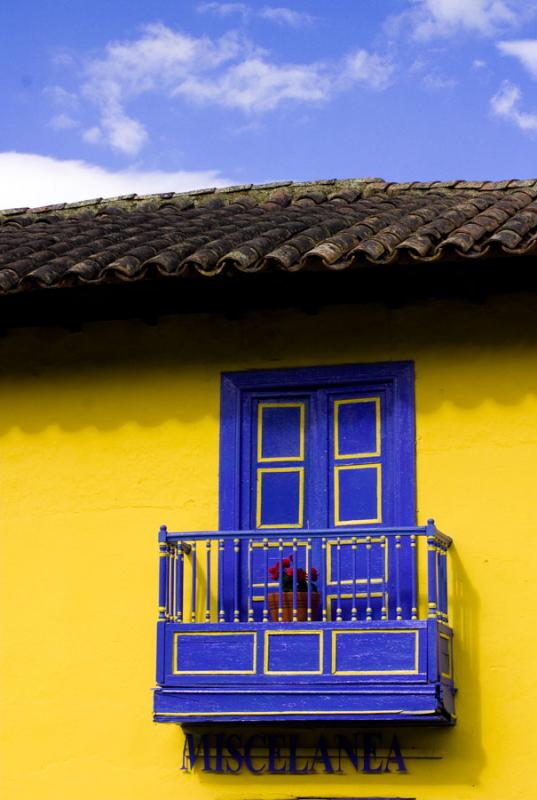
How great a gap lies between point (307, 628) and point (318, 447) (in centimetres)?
148

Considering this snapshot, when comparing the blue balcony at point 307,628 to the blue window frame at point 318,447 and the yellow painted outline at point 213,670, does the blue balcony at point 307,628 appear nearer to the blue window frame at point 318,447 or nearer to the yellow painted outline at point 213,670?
the yellow painted outline at point 213,670

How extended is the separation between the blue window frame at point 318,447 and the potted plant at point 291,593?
1.35 feet

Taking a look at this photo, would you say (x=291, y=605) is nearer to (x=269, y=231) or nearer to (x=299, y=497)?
(x=299, y=497)

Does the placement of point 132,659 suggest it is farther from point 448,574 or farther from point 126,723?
point 448,574

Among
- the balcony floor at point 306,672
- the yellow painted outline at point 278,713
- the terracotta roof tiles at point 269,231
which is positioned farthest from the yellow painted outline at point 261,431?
the yellow painted outline at point 278,713

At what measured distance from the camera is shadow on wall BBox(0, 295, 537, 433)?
41.7 feet

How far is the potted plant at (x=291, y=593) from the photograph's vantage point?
1224 cm

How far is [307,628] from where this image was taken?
39.1 ft

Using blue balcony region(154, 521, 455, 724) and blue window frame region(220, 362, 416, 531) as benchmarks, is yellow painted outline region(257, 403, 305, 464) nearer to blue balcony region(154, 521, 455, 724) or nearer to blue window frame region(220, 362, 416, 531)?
blue window frame region(220, 362, 416, 531)

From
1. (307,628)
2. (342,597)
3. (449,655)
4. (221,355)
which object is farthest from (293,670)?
(221,355)

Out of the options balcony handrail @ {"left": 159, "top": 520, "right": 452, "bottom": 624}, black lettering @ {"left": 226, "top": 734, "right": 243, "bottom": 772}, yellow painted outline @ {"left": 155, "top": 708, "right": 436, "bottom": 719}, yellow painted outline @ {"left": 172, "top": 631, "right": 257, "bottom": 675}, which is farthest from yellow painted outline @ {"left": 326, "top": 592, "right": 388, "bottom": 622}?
black lettering @ {"left": 226, "top": 734, "right": 243, "bottom": 772}

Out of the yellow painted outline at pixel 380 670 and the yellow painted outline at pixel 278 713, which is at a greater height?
the yellow painted outline at pixel 380 670

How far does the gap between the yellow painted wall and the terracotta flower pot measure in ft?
2.89

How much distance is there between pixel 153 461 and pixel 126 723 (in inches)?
73.1
